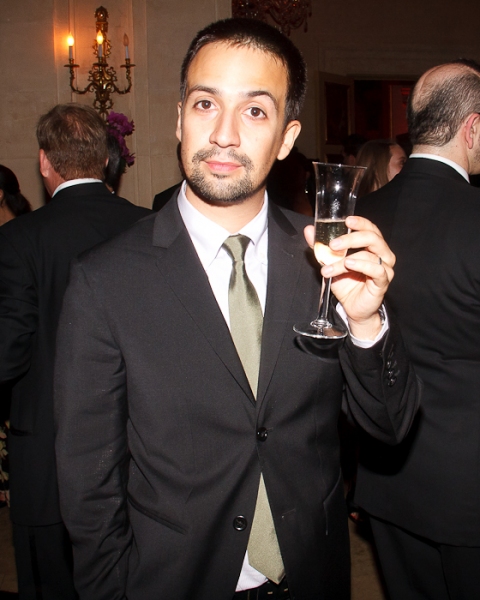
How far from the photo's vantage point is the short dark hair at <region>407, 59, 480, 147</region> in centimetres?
229

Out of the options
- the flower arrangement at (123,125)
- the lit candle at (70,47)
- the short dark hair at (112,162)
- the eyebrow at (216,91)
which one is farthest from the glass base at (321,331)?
the lit candle at (70,47)

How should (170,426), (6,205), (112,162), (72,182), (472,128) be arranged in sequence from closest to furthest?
(170,426), (472,128), (72,182), (112,162), (6,205)

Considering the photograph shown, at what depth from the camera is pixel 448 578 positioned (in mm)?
2178

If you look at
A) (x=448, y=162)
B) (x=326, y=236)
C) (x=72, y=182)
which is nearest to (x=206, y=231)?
(x=326, y=236)

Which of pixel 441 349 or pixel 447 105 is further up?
pixel 447 105

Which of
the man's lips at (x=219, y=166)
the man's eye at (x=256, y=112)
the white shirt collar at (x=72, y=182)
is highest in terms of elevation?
the man's eye at (x=256, y=112)

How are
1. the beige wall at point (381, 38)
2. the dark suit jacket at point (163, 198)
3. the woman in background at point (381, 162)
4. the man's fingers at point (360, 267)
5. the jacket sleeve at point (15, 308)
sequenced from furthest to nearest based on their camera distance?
the beige wall at point (381, 38), the dark suit jacket at point (163, 198), the woman in background at point (381, 162), the jacket sleeve at point (15, 308), the man's fingers at point (360, 267)

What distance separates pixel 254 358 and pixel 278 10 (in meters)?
7.25

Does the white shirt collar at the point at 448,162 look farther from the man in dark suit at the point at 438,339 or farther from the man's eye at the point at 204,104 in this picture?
the man's eye at the point at 204,104

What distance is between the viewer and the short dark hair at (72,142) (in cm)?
280

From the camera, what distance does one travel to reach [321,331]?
1.44 metres

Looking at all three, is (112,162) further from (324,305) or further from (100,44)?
(100,44)

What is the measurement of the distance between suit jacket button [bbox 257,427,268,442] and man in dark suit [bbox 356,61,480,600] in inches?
38.1

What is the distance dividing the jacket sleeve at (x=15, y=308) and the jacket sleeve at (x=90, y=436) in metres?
1.10
